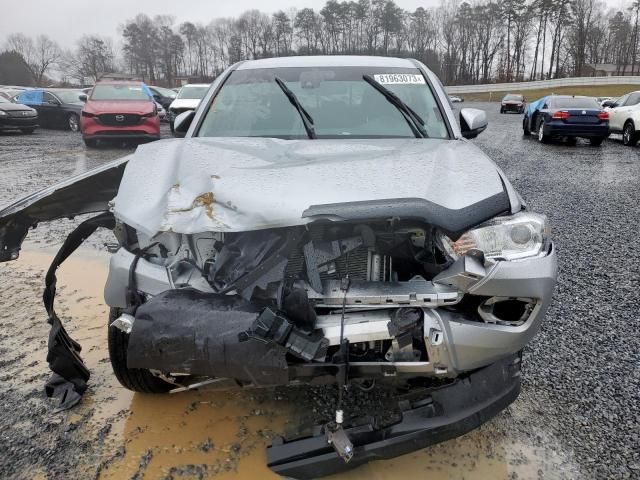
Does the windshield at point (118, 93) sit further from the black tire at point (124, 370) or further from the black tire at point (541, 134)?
the black tire at point (124, 370)

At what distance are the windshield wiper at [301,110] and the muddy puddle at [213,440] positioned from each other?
1.61 metres

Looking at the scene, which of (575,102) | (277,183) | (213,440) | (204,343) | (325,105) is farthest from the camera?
(575,102)

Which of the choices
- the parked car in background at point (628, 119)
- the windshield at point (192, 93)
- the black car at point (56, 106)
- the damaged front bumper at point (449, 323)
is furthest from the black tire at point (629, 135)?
the black car at point (56, 106)

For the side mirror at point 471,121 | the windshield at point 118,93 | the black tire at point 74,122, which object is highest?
the windshield at point 118,93

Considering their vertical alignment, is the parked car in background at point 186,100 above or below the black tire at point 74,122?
above

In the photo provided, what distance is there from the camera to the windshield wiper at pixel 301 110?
10.9 feet

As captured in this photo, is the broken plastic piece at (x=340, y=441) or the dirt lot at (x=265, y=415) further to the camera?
the dirt lot at (x=265, y=415)

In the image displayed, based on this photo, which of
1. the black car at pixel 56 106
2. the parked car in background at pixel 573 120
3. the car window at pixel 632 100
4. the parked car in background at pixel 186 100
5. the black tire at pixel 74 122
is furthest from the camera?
the black car at pixel 56 106

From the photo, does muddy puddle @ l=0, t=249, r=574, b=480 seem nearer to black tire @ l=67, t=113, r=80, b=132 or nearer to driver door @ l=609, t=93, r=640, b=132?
driver door @ l=609, t=93, r=640, b=132

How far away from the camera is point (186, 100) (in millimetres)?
14812

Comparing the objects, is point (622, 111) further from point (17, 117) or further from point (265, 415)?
point (17, 117)

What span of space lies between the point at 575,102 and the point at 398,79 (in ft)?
42.0

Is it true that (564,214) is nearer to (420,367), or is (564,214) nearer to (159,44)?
(420,367)

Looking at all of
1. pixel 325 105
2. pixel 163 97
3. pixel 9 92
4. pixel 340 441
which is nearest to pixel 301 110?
pixel 325 105
